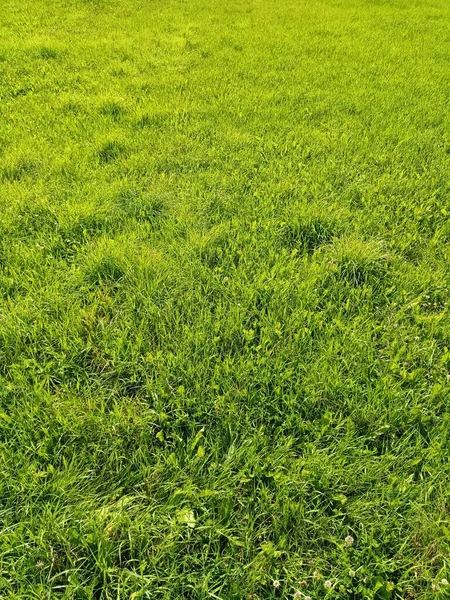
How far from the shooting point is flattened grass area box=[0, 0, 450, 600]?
1574 millimetres

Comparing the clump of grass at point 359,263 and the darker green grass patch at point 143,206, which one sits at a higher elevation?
the darker green grass patch at point 143,206

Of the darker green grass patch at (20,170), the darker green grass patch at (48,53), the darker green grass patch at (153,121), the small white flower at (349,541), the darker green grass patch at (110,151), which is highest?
the darker green grass patch at (48,53)

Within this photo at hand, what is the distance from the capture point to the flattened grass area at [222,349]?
5.16 feet

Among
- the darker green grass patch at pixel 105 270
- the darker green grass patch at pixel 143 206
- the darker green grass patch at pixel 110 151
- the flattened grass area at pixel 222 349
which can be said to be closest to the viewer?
the flattened grass area at pixel 222 349

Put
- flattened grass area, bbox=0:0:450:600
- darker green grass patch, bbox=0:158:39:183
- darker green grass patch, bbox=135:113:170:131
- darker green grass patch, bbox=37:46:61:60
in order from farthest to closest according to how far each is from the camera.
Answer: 1. darker green grass patch, bbox=37:46:61:60
2. darker green grass patch, bbox=135:113:170:131
3. darker green grass patch, bbox=0:158:39:183
4. flattened grass area, bbox=0:0:450:600

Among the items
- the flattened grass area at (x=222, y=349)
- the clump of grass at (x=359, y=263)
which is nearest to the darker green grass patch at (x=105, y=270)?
the flattened grass area at (x=222, y=349)

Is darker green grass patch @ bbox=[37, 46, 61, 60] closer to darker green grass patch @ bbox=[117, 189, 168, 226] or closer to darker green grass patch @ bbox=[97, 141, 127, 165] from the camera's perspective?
darker green grass patch @ bbox=[97, 141, 127, 165]

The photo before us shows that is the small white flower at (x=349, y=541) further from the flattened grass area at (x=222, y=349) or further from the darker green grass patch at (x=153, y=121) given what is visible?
the darker green grass patch at (x=153, y=121)

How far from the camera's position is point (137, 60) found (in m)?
6.60

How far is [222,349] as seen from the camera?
7.61ft

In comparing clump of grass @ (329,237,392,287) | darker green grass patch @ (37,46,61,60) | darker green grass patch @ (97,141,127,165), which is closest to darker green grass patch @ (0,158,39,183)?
darker green grass patch @ (97,141,127,165)

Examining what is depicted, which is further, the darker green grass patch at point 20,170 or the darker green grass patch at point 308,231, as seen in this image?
the darker green grass patch at point 20,170

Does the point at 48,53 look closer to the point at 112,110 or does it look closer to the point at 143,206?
the point at 112,110

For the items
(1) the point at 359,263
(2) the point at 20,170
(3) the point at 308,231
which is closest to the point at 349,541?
(1) the point at 359,263
